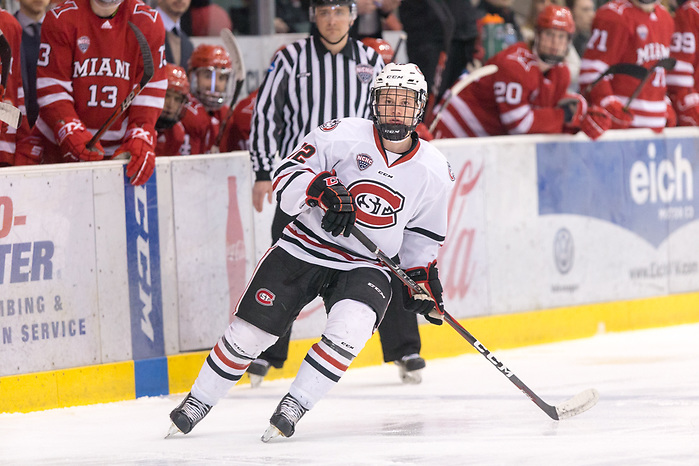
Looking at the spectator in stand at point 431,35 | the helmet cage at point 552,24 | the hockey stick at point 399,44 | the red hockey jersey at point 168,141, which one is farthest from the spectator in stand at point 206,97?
the helmet cage at point 552,24

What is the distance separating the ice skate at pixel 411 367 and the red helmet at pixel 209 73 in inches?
64.0

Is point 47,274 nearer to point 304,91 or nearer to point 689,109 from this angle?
point 304,91

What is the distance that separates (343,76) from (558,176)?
163 centimetres

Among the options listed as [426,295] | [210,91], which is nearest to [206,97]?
[210,91]

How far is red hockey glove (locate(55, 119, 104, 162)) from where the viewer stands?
461cm

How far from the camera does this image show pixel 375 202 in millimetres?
3781

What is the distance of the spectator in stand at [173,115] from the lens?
17.4 ft

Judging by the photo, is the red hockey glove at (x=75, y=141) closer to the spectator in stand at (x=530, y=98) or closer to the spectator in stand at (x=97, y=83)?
the spectator in stand at (x=97, y=83)

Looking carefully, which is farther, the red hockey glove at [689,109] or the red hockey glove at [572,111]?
the red hockey glove at [689,109]

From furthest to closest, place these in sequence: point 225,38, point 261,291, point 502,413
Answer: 1. point 225,38
2. point 502,413
3. point 261,291

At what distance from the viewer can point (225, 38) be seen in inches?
227

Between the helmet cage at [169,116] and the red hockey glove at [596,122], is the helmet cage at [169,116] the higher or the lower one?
the higher one

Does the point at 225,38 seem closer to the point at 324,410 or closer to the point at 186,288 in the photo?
the point at 186,288

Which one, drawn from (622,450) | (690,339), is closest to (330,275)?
(622,450)
